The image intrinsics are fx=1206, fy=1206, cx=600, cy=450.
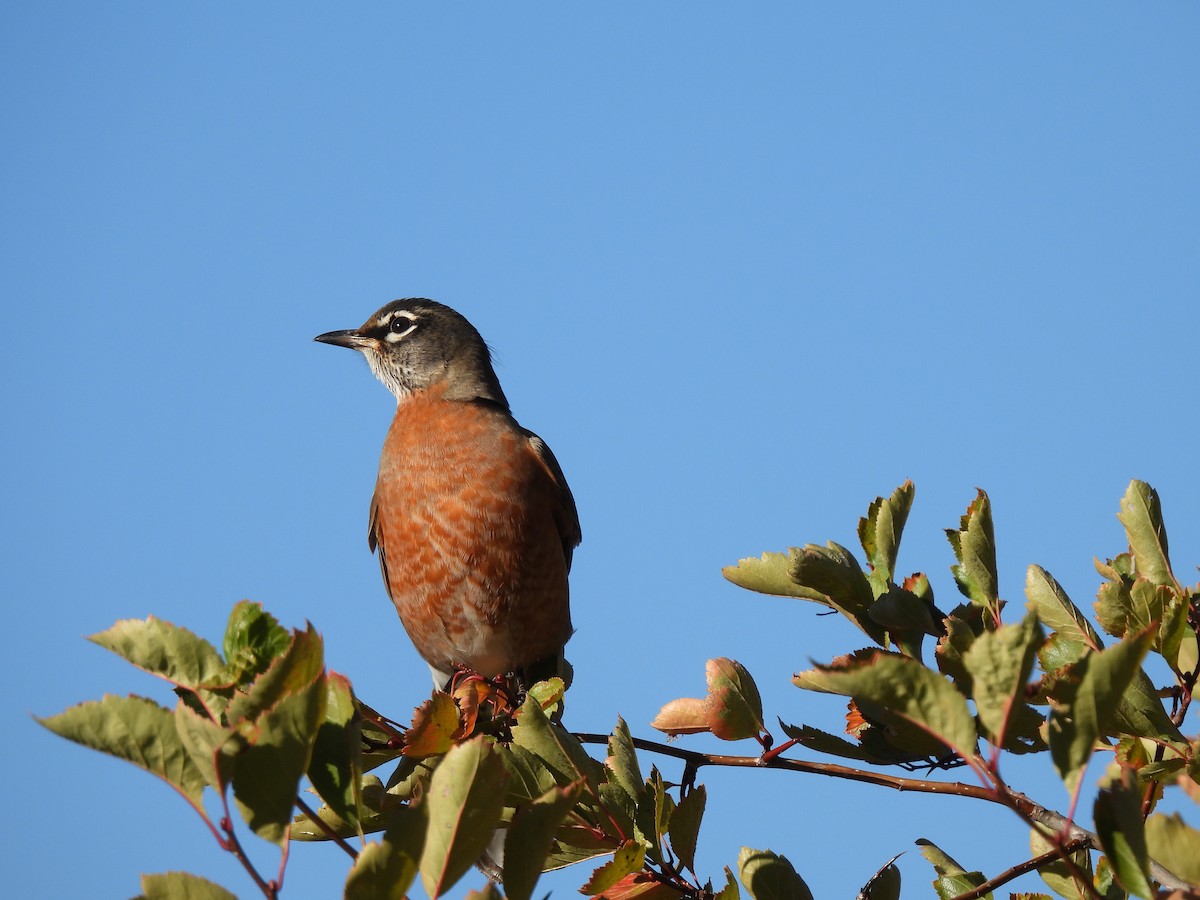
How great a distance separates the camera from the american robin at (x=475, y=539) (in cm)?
610

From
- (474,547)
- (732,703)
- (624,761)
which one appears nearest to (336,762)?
(624,761)

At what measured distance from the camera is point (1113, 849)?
157 cm

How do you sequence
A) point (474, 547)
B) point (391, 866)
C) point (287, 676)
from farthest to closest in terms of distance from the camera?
point (474, 547) < point (287, 676) < point (391, 866)

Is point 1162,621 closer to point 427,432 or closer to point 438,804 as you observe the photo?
point 438,804

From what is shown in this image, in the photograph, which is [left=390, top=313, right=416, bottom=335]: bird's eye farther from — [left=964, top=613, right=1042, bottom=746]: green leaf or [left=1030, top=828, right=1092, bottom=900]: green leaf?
[left=964, top=613, right=1042, bottom=746]: green leaf

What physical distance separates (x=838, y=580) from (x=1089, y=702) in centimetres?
101

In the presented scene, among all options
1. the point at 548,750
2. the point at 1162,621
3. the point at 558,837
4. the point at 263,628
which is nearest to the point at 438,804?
the point at 263,628

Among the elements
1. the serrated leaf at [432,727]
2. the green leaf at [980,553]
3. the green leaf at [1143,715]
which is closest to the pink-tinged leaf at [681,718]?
the serrated leaf at [432,727]

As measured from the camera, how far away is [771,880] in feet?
7.84

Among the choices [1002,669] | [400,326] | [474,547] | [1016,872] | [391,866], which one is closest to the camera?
[1002,669]

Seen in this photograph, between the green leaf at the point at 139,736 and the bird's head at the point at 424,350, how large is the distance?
5.50 meters

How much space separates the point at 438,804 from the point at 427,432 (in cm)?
499

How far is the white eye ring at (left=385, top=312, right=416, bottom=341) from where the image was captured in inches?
312

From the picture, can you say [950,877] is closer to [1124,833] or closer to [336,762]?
[1124,833]
